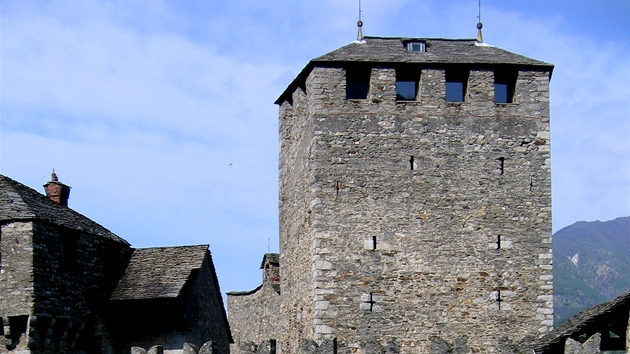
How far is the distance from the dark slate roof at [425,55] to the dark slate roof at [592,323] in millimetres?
9350

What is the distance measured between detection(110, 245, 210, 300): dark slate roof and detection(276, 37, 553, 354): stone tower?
299 centimetres

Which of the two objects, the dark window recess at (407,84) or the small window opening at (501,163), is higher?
the dark window recess at (407,84)

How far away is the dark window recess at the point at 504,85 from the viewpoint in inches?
1067

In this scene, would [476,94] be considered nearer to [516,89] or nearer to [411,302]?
[516,89]

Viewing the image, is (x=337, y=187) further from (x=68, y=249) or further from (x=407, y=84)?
(x=68, y=249)

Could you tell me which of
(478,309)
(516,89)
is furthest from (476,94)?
(478,309)

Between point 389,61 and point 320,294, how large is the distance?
622 centimetres

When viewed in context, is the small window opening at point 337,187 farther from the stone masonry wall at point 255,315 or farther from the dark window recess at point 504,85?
the stone masonry wall at point 255,315

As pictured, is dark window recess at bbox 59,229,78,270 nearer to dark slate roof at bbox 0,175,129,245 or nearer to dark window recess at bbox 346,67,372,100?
dark slate roof at bbox 0,175,129,245

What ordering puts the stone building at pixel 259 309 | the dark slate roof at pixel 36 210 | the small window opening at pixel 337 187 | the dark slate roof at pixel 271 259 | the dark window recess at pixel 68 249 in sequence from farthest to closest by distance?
the dark slate roof at pixel 271 259 < the stone building at pixel 259 309 < the small window opening at pixel 337 187 < the dark window recess at pixel 68 249 < the dark slate roof at pixel 36 210

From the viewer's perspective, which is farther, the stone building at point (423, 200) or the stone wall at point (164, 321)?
the stone wall at point (164, 321)

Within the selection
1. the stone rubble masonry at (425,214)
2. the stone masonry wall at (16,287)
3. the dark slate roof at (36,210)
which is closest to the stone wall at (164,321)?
the dark slate roof at (36,210)

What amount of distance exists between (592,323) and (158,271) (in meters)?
12.7

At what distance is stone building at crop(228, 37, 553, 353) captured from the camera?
83.0 ft
